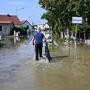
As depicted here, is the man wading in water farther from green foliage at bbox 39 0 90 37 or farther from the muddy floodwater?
green foliage at bbox 39 0 90 37

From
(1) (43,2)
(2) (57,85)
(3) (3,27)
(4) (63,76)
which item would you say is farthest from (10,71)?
(3) (3,27)

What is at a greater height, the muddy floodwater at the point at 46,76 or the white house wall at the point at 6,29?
the white house wall at the point at 6,29

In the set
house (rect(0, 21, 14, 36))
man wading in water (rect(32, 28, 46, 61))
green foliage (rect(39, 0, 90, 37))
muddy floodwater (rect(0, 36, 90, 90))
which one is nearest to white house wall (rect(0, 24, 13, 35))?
house (rect(0, 21, 14, 36))

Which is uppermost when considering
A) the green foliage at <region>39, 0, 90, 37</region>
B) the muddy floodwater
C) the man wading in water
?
the green foliage at <region>39, 0, 90, 37</region>

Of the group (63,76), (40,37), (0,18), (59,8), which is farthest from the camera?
(0,18)

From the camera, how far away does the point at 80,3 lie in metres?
38.8

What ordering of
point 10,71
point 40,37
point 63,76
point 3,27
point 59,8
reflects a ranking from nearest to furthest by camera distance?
point 63,76, point 10,71, point 40,37, point 59,8, point 3,27

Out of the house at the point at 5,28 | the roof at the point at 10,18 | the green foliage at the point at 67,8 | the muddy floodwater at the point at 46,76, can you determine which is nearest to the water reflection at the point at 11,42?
the green foliage at the point at 67,8

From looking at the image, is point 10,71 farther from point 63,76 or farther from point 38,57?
point 38,57

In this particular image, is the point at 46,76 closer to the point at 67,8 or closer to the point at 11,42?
the point at 67,8

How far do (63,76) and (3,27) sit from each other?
255 ft

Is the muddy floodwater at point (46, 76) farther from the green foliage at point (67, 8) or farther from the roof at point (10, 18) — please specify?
the roof at point (10, 18)

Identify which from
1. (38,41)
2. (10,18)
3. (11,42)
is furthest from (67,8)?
(10,18)

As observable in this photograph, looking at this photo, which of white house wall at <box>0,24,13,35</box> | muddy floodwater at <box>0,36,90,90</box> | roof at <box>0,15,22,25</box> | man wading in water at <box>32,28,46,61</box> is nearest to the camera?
muddy floodwater at <box>0,36,90,90</box>
